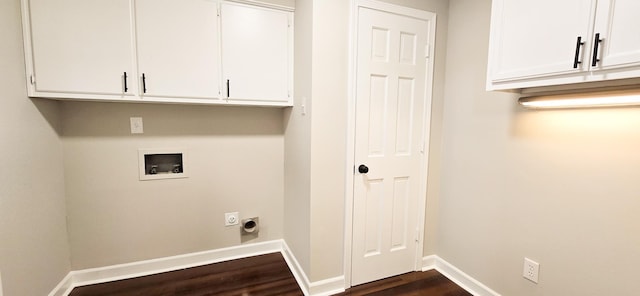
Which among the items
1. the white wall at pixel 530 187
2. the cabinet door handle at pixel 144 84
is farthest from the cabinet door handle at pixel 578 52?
the cabinet door handle at pixel 144 84

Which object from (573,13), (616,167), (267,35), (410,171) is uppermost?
(267,35)

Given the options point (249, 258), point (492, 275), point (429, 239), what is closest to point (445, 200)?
point (429, 239)

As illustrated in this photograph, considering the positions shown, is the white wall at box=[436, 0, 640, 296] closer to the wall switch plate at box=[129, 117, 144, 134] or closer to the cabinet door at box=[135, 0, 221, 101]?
the cabinet door at box=[135, 0, 221, 101]

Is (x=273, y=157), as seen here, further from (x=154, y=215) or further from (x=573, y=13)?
(x=573, y=13)

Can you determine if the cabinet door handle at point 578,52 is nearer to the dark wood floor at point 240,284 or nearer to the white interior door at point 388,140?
the white interior door at point 388,140

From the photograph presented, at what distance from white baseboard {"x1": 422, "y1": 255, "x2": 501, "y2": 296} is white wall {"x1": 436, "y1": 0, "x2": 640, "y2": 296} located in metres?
0.05

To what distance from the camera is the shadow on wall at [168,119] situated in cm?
206

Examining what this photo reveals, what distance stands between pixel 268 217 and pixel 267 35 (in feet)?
5.49

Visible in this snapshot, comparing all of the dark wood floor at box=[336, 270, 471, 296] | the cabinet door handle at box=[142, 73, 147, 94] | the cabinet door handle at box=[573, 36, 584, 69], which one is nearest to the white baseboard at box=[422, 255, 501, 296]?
the dark wood floor at box=[336, 270, 471, 296]

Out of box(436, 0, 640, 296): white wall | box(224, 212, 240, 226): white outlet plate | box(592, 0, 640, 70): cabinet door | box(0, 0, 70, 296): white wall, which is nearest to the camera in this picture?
box(592, 0, 640, 70): cabinet door

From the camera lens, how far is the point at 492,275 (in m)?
1.97

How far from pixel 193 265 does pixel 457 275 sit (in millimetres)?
2273

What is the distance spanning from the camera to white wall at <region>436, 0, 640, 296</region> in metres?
1.37

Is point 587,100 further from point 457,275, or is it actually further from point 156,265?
point 156,265
